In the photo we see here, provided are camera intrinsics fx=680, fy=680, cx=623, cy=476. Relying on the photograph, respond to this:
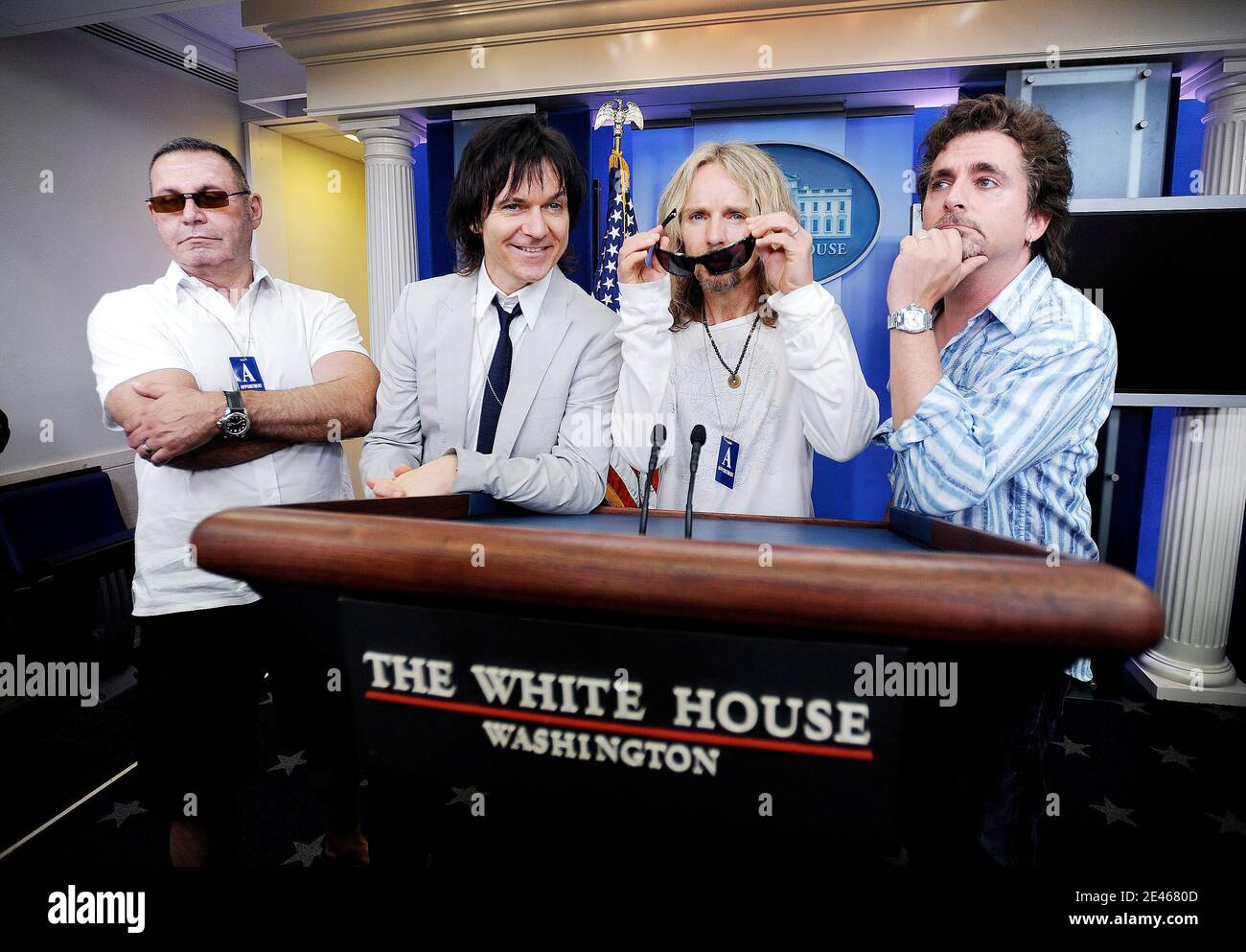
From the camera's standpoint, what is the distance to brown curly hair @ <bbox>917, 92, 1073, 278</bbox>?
144 centimetres

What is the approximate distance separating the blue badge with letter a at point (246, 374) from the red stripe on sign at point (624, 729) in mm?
1392

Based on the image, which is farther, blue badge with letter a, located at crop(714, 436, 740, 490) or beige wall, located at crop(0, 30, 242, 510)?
beige wall, located at crop(0, 30, 242, 510)

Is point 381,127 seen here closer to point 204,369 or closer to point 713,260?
point 204,369

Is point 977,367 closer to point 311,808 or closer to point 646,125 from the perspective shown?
point 311,808

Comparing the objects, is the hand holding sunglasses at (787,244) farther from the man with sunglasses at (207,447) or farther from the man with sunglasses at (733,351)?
the man with sunglasses at (207,447)

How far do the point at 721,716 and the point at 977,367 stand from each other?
1045 mm

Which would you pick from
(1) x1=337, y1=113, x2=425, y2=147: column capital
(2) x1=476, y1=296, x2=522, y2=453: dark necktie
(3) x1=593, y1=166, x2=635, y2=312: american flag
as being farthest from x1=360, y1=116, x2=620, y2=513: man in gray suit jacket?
(1) x1=337, y1=113, x2=425, y2=147: column capital

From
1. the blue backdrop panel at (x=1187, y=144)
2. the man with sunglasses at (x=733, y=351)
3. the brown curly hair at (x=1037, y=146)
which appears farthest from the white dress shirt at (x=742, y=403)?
the blue backdrop panel at (x=1187, y=144)

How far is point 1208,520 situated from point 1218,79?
2200mm

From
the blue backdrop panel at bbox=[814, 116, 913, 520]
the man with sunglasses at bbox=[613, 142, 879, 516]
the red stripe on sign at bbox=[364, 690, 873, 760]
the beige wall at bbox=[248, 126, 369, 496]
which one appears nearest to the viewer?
the red stripe on sign at bbox=[364, 690, 873, 760]

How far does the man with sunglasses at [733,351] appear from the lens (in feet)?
5.09

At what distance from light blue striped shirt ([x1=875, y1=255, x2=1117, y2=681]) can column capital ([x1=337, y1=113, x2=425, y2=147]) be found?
427 cm

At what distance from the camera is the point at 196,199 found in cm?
182

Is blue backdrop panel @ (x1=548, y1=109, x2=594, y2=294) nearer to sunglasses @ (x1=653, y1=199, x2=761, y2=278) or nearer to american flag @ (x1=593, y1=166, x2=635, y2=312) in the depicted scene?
american flag @ (x1=593, y1=166, x2=635, y2=312)
